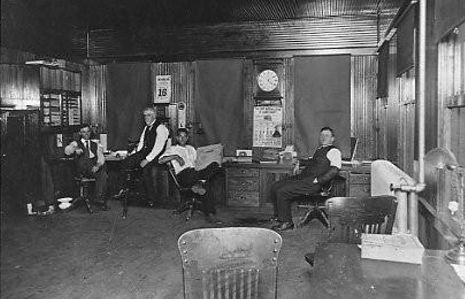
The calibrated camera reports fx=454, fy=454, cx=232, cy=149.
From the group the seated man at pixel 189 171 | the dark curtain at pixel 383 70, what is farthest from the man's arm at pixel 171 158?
the dark curtain at pixel 383 70

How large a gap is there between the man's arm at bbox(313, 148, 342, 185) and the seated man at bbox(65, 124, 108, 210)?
3.32m

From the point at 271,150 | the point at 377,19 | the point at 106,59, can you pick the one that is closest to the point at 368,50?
the point at 377,19

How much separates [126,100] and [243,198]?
2743 millimetres

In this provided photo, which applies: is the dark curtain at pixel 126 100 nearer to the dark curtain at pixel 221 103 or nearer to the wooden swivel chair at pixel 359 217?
the dark curtain at pixel 221 103

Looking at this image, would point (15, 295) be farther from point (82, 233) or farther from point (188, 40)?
point (188, 40)

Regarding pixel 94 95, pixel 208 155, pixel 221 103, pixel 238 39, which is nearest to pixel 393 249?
pixel 208 155

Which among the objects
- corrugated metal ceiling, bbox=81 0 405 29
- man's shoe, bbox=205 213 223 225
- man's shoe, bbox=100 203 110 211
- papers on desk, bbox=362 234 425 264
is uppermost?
corrugated metal ceiling, bbox=81 0 405 29

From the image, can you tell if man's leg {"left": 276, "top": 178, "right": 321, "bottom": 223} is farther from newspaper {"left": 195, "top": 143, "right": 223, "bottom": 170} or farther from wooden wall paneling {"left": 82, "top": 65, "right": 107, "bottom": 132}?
wooden wall paneling {"left": 82, "top": 65, "right": 107, "bottom": 132}

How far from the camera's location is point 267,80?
7.17m

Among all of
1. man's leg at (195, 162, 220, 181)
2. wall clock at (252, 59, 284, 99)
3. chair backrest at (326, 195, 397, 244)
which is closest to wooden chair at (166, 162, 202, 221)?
man's leg at (195, 162, 220, 181)

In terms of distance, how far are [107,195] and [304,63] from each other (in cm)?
389

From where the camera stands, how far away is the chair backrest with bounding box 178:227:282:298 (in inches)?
78.3

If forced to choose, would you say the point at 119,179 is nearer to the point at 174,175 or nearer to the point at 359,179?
the point at 174,175

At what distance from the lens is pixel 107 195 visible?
25.0ft
